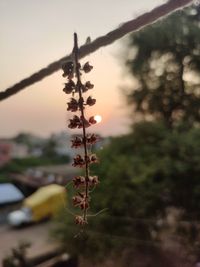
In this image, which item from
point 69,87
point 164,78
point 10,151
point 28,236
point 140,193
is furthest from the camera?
point 10,151

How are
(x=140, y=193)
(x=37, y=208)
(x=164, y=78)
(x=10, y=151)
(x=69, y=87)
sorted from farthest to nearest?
(x=10, y=151) < (x=37, y=208) < (x=164, y=78) < (x=140, y=193) < (x=69, y=87)

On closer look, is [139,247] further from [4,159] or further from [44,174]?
[4,159]

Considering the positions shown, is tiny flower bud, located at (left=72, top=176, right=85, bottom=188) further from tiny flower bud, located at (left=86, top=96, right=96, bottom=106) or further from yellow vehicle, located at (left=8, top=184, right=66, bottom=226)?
yellow vehicle, located at (left=8, top=184, right=66, bottom=226)

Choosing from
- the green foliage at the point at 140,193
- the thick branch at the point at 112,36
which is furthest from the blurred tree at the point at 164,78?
the thick branch at the point at 112,36

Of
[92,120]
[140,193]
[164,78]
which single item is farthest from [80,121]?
[164,78]

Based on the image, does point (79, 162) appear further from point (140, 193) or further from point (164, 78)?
point (164, 78)

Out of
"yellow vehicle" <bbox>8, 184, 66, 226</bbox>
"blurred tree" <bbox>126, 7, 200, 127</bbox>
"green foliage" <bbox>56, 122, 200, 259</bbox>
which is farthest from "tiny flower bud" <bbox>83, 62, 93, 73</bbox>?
"yellow vehicle" <bbox>8, 184, 66, 226</bbox>

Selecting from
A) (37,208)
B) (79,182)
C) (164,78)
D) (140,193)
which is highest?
(164,78)
